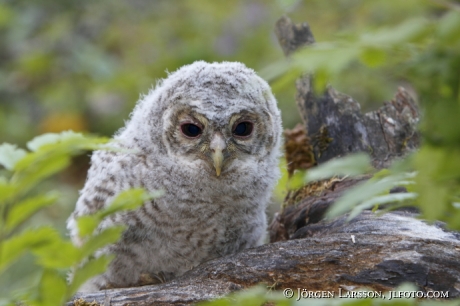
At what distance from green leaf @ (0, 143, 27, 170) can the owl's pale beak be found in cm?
147

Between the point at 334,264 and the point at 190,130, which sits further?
the point at 190,130

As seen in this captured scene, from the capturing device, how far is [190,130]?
268 centimetres

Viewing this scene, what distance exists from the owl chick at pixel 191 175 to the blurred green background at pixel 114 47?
241 centimetres

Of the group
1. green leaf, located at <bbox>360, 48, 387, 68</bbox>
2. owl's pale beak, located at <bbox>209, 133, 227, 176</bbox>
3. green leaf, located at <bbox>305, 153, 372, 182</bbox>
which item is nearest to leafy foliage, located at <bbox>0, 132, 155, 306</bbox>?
green leaf, located at <bbox>305, 153, 372, 182</bbox>

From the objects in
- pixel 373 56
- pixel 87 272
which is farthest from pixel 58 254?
pixel 373 56

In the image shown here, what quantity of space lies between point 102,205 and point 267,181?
2.64ft

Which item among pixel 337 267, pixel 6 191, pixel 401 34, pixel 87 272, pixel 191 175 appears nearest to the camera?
pixel 401 34

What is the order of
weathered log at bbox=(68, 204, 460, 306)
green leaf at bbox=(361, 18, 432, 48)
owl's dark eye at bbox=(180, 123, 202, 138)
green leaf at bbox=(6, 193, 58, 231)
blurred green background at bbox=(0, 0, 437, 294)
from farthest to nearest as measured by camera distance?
blurred green background at bbox=(0, 0, 437, 294)
owl's dark eye at bbox=(180, 123, 202, 138)
weathered log at bbox=(68, 204, 460, 306)
green leaf at bbox=(6, 193, 58, 231)
green leaf at bbox=(361, 18, 432, 48)

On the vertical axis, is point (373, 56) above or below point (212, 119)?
below

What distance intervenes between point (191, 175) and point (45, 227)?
5.47ft

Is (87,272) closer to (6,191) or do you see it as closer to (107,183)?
(6,191)

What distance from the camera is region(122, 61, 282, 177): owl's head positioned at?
2.60 meters

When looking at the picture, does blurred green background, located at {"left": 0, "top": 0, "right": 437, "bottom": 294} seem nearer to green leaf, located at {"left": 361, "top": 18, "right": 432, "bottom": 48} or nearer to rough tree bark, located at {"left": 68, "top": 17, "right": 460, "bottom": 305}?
rough tree bark, located at {"left": 68, "top": 17, "right": 460, "bottom": 305}

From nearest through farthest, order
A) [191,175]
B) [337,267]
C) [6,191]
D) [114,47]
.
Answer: [6,191] < [337,267] < [191,175] < [114,47]
